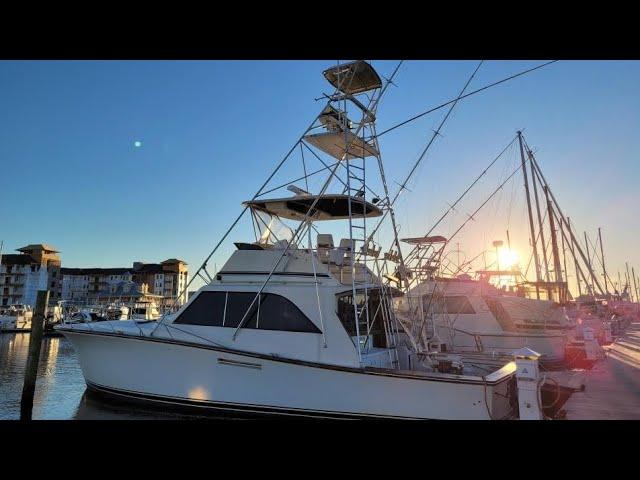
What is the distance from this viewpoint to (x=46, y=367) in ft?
52.5

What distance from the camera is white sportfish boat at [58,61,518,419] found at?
19.9ft

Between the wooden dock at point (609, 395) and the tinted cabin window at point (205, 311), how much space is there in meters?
6.26

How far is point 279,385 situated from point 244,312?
59.5 inches

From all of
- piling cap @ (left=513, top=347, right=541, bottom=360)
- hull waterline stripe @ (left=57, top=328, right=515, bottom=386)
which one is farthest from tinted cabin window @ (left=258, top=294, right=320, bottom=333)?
piling cap @ (left=513, top=347, right=541, bottom=360)

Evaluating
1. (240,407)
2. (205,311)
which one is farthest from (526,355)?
(205,311)

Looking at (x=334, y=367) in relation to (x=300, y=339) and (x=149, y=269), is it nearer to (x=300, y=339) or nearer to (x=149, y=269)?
(x=300, y=339)

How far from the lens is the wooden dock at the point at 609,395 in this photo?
7367 millimetres

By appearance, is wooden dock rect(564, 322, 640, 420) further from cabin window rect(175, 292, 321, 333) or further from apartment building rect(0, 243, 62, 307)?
apartment building rect(0, 243, 62, 307)

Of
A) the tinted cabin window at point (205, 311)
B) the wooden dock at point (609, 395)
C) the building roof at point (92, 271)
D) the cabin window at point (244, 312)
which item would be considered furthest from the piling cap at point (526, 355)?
the building roof at point (92, 271)

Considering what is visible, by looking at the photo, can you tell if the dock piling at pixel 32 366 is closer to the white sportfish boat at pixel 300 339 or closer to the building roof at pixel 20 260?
the white sportfish boat at pixel 300 339

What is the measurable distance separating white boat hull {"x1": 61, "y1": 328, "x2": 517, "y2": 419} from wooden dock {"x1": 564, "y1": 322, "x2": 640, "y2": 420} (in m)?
2.30
